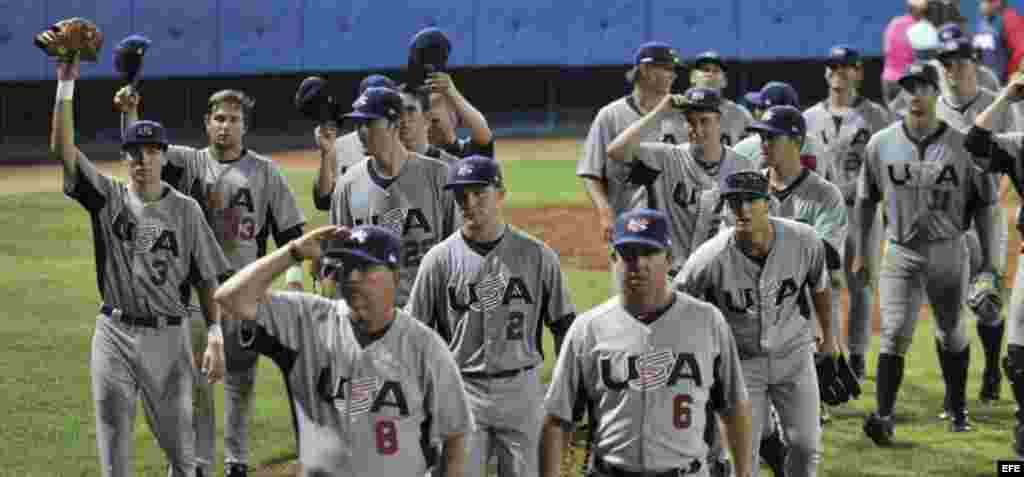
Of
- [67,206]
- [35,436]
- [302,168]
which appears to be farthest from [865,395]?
[302,168]

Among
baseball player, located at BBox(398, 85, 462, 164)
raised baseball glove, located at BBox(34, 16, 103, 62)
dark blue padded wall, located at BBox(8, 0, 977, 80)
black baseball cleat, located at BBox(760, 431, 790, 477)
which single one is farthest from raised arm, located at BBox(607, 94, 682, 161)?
dark blue padded wall, located at BBox(8, 0, 977, 80)

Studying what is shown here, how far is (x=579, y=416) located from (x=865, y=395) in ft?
19.4

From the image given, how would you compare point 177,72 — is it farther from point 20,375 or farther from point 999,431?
point 999,431

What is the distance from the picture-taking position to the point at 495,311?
7.54m

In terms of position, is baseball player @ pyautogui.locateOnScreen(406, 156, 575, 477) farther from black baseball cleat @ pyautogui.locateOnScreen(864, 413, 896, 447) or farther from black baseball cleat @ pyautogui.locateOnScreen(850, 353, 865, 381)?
black baseball cleat @ pyautogui.locateOnScreen(850, 353, 865, 381)

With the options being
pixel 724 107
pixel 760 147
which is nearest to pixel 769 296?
pixel 760 147

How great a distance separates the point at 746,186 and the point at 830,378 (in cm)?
120

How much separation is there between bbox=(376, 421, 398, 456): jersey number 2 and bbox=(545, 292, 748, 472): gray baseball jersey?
2.38 feet

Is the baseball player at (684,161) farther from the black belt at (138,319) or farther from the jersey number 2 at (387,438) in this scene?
the jersey number 2 at (387,438)

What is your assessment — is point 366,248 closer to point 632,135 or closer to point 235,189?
point 235,189

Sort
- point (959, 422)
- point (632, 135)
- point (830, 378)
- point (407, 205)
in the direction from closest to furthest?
point (407, 205), point (830, 378), point (632, 135), point (959, 422)

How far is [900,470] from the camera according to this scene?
986 cm

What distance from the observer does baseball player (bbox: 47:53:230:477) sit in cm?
797

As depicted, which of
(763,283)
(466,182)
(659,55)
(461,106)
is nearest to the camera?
(466,182)
